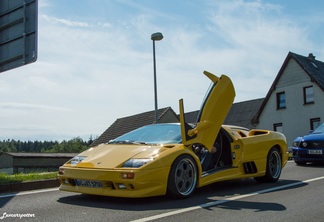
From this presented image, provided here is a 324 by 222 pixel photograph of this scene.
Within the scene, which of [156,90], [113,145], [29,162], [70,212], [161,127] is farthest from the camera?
[29,162]

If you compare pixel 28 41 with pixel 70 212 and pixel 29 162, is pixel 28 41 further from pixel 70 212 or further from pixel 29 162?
pixel 29 162

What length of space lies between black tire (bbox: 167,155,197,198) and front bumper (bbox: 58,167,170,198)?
0.13m

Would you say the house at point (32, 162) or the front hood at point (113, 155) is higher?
the front hood at point (113, 155)

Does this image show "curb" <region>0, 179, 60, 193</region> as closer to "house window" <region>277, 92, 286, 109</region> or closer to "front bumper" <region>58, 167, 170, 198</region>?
"front bumper" <region>58, 167, 170, 198</region>

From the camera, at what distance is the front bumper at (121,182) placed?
5672mm

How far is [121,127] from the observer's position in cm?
4244

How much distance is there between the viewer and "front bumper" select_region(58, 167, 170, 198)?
567 centimetres

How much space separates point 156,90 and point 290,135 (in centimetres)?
2059

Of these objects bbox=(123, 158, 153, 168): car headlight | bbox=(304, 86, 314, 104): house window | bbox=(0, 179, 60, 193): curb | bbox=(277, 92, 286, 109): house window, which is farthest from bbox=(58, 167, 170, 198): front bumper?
bbox=(277, 92, 286, 109): house window

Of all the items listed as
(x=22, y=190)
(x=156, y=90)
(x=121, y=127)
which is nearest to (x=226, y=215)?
(x=22, y=190)

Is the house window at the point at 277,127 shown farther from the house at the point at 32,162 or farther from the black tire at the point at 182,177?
the black tire at the point at 182,177


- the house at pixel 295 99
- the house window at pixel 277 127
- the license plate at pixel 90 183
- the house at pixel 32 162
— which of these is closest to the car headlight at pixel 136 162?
the license plate at pixel 90 183

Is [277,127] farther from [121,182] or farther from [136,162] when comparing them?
[121,182]

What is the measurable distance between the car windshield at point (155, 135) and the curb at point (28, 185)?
202 centimetres
